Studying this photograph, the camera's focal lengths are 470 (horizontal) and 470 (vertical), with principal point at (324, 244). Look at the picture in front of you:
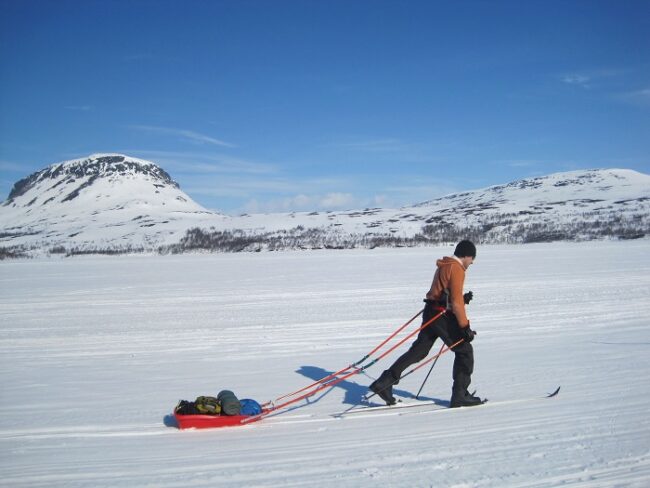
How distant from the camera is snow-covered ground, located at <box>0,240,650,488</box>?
385cm

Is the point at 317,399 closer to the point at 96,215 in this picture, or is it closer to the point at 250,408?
the point at 250,408

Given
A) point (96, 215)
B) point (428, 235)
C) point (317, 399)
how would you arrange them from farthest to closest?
point (96, 215), point (428, 235), point (317, 399)

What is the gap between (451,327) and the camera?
5309 mm

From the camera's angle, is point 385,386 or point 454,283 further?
point 385,386

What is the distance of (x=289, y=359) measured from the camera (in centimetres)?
824

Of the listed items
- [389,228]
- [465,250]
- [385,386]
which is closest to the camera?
[465,250]

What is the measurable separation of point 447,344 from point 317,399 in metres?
1.83

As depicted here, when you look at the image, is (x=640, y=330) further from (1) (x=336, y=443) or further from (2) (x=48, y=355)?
Result: (2) (x=48, y=355)

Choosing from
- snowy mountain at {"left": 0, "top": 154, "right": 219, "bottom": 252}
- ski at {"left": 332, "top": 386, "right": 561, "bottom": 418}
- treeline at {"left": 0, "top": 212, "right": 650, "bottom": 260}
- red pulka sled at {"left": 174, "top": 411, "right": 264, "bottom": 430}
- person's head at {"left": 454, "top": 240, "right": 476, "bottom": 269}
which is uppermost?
snowy mountain at {"left": 0, "top": 154, "right": 219, "bottom": 252}

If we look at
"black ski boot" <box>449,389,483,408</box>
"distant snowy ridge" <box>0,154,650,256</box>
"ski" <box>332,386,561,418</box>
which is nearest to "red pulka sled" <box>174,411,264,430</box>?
"ski" <box>332,386,561,418</box>

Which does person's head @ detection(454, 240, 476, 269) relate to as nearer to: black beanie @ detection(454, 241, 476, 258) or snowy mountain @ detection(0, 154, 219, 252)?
black beanie @ detection(454, 241, 476, 258)

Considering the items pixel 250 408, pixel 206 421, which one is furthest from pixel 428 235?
pixel 206 421

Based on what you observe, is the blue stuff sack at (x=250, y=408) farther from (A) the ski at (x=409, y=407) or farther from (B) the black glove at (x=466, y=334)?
(B) the black glove at (x=466, y=334)

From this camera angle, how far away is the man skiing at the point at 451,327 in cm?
514
